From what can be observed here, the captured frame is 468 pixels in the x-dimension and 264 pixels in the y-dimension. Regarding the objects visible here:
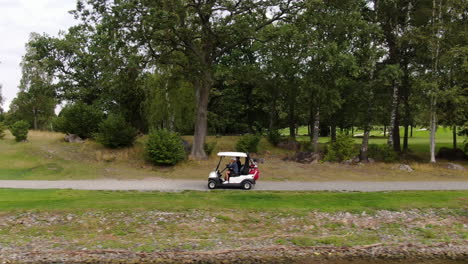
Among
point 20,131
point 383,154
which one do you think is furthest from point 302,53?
point 20,131

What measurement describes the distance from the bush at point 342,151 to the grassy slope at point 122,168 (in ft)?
5.76

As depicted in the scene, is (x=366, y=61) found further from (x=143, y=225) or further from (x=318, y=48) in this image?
(x=143, y=225)

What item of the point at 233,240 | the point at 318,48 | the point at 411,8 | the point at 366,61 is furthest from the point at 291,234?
the point at 411,8

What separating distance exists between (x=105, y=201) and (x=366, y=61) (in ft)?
64.5

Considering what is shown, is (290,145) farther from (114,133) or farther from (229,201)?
(229,201)

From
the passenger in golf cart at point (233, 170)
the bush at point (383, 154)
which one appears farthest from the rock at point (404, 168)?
the passenger in golf cart at point (233, 170)

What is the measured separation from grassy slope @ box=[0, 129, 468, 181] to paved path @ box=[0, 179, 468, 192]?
1.61m

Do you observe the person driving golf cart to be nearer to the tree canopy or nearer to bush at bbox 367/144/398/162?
the tree canopy

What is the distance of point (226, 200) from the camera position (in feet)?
45.8

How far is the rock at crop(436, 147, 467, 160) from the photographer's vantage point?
30031mm

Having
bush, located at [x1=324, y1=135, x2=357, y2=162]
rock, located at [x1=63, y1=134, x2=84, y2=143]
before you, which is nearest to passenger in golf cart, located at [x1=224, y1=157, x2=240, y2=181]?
bush, located at [x1=324, y1=135, x2=357, y2=162]

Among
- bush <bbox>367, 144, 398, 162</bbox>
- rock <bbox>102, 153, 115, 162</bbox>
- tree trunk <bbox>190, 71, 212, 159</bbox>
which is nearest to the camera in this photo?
rock <bbox>102, 153, 115, 162</bbox>

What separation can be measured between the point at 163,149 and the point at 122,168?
2768 mm

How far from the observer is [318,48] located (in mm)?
22641
